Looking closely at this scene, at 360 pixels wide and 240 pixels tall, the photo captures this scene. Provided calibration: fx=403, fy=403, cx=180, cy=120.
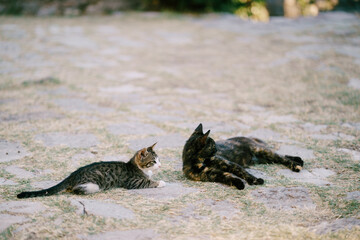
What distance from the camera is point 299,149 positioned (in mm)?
4672

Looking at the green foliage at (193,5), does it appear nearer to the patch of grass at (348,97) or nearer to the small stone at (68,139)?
the patch of grass at (348,97)

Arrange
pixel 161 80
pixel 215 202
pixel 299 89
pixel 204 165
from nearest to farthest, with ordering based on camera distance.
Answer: pixel 215 202
pixel 204 165
pixel 299 89
pixel 161 80

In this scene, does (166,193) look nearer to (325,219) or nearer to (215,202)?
(215,202)

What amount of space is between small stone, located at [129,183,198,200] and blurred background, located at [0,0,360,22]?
10.1 m

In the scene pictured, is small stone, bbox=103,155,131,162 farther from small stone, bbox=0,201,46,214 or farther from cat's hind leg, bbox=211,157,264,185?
small stone, bbox=0,201,46,214

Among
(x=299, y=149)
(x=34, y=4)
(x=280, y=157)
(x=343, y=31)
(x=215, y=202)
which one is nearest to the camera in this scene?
(x=215, y=202)

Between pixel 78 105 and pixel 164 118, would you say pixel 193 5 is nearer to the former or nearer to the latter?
pixel 78 105

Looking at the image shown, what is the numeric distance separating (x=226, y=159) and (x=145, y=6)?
407 inches

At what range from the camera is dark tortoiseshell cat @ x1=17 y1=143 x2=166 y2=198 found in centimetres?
338

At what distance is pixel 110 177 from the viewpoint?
360cm

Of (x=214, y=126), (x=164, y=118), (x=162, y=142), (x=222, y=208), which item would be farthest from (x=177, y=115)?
(x=222, y=208)

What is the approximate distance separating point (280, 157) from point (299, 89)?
11.3 feet

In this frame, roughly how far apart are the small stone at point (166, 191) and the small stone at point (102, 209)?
36cm

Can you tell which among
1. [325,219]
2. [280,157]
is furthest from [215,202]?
[280,157]
